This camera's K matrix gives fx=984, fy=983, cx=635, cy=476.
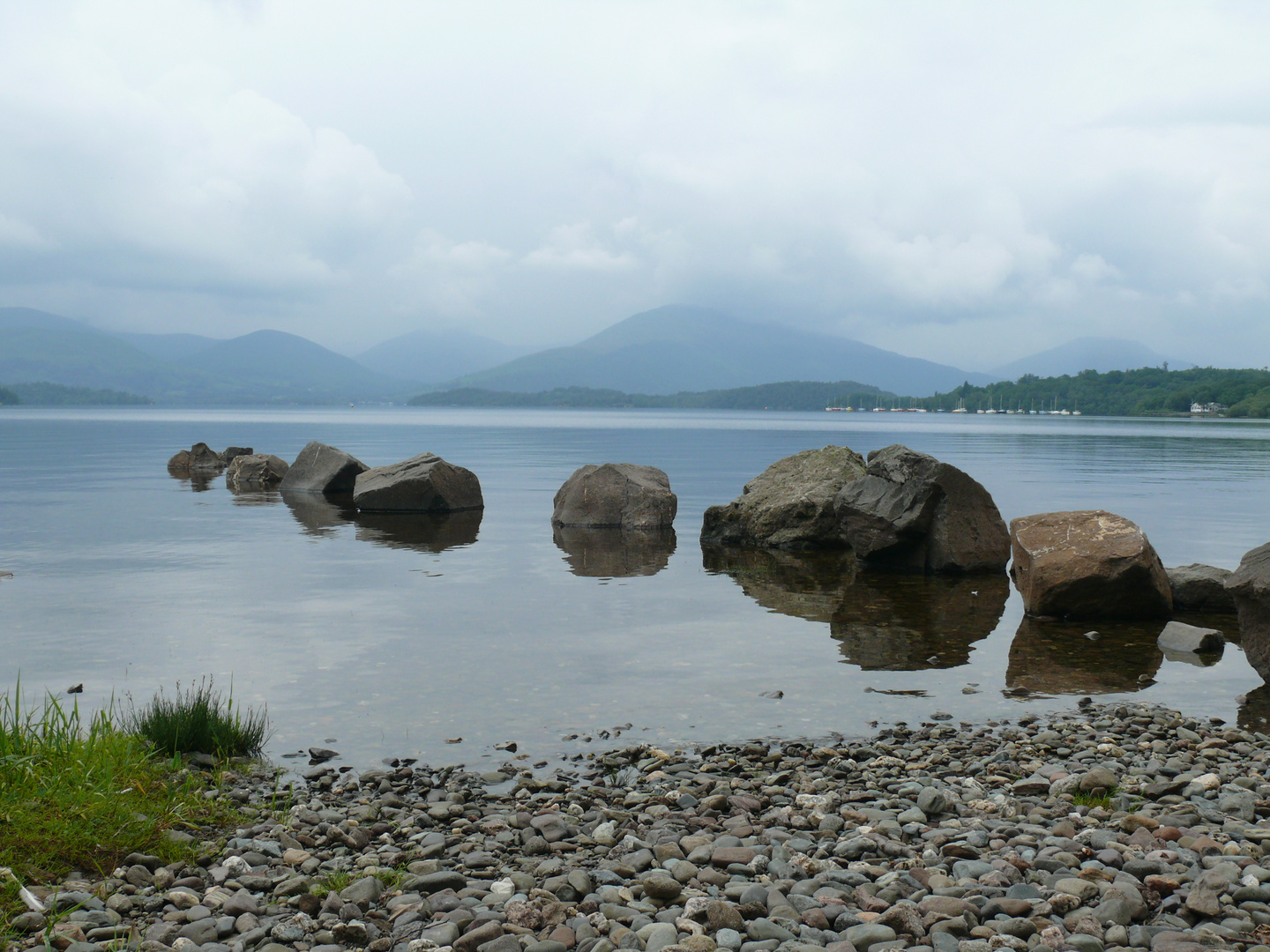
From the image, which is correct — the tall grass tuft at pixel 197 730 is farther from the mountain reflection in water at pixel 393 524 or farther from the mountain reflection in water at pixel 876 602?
the mountain reflection in water at pixel 393 524

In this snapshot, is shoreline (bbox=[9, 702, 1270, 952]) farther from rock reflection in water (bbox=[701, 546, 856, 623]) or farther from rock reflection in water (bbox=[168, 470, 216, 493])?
rock reflection in water (bbox=[168, 470, 216, 493])

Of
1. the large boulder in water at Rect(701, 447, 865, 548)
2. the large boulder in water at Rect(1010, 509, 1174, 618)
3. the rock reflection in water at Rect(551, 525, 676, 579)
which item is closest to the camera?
the large boulder in water at Rect(1010, 509, 1174, 618)

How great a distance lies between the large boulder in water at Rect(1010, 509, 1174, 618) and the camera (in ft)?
55.8

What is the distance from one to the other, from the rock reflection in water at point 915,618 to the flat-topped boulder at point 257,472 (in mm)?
32122

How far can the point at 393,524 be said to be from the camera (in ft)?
105

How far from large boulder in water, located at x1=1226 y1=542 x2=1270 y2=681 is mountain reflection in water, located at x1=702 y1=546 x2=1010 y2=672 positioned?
371 cm

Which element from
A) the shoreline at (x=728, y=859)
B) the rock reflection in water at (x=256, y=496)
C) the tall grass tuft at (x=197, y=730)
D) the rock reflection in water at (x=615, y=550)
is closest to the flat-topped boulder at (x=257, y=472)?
the rock reflection in water at (x=256, y=496)

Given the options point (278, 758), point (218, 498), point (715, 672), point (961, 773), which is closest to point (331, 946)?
point (278, 758)

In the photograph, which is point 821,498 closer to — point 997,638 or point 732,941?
point 997,638

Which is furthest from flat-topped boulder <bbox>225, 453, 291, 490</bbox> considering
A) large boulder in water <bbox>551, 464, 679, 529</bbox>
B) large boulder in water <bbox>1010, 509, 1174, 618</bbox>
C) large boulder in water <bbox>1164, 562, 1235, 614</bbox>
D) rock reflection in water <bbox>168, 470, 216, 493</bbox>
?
large boulder in water <bbox>1164, 562, 1235, 614</bbox>

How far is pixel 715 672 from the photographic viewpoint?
13.8 m

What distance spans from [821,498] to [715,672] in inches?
562

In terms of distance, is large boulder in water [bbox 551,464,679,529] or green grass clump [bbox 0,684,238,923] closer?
green grass clump [bbox 0,684,238,923]

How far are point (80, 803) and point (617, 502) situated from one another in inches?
957
